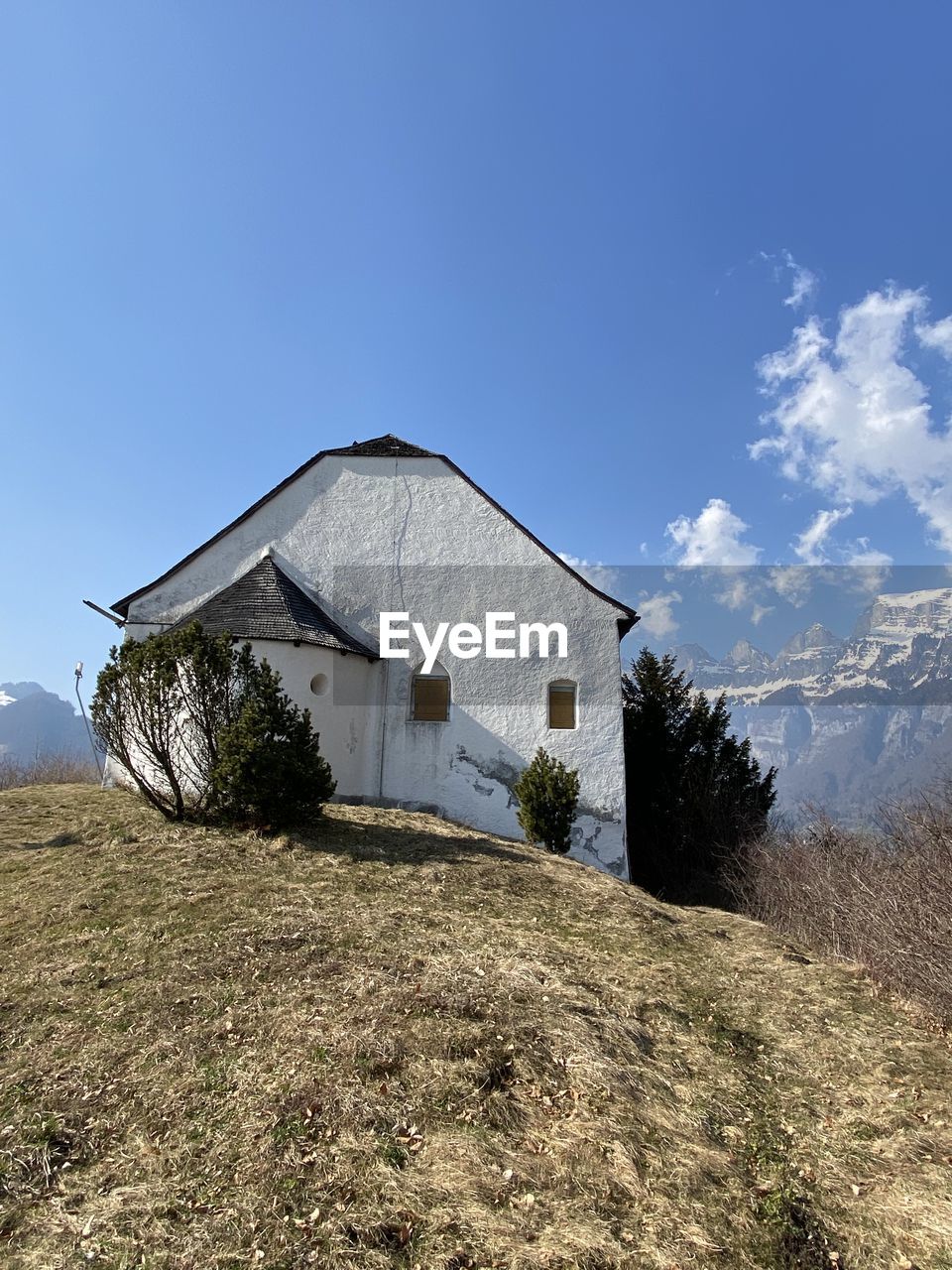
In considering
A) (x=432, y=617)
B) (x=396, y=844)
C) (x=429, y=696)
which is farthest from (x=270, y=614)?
(x=396, y=844)

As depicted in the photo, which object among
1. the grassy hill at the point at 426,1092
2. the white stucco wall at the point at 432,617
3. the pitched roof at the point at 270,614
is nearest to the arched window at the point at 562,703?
the white stucco wall at the point at 432,617

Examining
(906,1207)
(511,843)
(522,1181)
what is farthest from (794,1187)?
(511,843)

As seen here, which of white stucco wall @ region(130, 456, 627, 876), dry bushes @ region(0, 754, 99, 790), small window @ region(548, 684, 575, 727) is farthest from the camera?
dry bushes @ region(0, 754, 99, 790)

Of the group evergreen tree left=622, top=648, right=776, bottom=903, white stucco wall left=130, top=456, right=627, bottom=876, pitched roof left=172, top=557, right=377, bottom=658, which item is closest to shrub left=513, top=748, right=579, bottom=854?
white stucco wall left=130, top=456, right=627, bottom=876

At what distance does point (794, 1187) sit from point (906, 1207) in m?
0.60

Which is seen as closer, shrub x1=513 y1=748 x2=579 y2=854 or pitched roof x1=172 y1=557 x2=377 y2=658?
pitched roof x1=172 y1=557 x2=377 y2=658

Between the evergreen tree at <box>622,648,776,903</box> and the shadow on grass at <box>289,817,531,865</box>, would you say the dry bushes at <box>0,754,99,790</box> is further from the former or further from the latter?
the evergreen tree at <box>622,648,776,903</box>

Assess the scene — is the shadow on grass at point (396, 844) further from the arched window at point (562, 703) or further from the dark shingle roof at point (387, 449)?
the dark shingle roof at point (387, 449)

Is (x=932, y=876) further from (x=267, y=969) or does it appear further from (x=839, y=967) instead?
(x=267, y=969)

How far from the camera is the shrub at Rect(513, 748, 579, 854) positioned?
13398 mm

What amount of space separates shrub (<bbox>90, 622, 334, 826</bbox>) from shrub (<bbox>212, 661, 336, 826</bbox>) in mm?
14

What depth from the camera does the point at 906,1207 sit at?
387cm

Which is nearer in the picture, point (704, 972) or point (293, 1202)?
point (293, 1202)

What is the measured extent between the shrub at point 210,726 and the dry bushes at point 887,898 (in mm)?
7242
